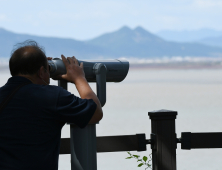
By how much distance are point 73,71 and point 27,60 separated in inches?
12.3

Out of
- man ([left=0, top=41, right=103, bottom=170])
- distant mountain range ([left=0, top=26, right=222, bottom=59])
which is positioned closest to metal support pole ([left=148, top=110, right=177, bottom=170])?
man ([left=0, top=41, right=103, bottom=170])

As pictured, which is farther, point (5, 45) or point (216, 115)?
point (5, 45)

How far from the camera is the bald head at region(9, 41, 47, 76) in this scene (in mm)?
1573

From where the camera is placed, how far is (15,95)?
1.57 metres

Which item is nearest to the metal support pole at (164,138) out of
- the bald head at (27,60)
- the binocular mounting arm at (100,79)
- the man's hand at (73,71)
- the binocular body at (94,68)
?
the binocular body at (94,68)

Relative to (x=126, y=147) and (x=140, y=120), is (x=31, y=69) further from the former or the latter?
(x=140, y=120)

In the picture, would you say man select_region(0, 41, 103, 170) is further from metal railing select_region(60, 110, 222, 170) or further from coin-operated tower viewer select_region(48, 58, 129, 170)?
metal railing select_region(60, 110, 222, 170)

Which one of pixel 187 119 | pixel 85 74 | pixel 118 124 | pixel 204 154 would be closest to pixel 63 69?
pixel 85 74

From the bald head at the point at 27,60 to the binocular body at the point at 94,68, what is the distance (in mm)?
230

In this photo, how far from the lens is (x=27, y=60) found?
1.58 m

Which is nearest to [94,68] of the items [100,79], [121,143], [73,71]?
[100,79]

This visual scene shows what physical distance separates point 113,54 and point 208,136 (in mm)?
191819

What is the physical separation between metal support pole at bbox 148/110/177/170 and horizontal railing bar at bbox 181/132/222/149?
3.9 inches

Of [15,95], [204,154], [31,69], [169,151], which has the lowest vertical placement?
[204,154]
